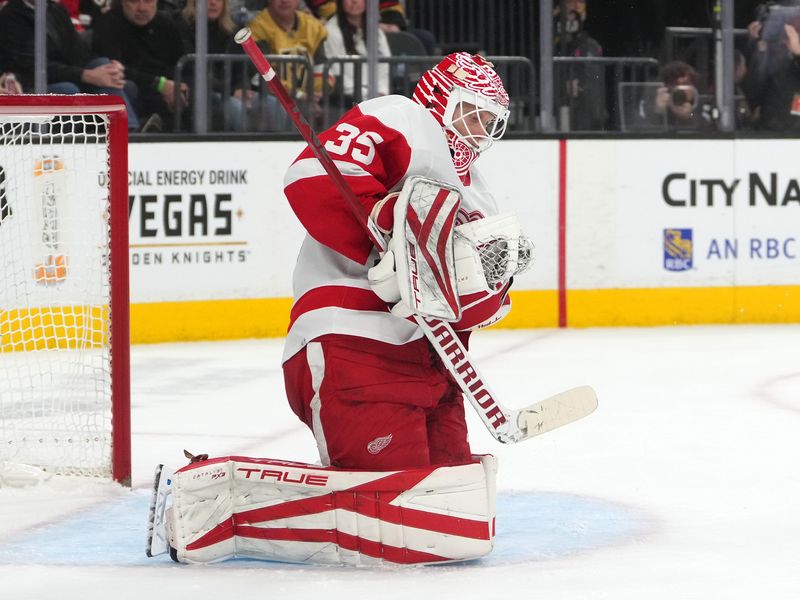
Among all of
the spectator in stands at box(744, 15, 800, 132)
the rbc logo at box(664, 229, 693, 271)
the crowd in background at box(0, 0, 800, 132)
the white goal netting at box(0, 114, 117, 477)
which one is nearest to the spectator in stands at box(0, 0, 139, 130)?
the crowd in background at box(0, 0, 800, 132)

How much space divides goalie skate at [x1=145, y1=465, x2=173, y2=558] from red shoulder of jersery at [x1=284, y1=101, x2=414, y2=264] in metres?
0.54

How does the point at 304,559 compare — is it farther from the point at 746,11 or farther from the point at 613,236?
the point at 746,11

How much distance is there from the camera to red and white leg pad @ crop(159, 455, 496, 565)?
2689 mm

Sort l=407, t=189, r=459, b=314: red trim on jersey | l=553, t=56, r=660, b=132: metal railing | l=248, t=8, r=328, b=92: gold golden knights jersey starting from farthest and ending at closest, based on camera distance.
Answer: l=553, t=56, r=660, b=132: metal railing, l=248, t=8, r=328, b=92: gold golden knights jersey, l=407, t=189, r=459, b=314: red trim on jersey

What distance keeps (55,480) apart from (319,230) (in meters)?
1.16

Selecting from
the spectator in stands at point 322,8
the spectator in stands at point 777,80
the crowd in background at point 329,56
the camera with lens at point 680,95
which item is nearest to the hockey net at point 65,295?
the crowd in background at point 329,56

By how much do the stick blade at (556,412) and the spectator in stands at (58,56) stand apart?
3.69 metres

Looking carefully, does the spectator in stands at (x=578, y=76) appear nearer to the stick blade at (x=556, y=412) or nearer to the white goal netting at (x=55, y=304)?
the white goal netting at (x=55, y=304)

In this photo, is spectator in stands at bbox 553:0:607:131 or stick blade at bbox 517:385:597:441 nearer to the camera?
stick blade at bbox 517:385:597:441

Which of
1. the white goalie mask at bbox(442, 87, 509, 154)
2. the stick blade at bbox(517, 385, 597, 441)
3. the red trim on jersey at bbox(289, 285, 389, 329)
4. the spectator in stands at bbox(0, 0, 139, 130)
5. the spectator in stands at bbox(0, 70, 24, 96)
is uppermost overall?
the spectator in stands at bbox(0, 0, 139, 130)

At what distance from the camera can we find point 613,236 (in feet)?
22.5

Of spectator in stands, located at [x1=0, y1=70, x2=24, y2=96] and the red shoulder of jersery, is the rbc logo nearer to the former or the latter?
spectator in stands, located at [x1=0, y1=70, x2=24, y2=96]

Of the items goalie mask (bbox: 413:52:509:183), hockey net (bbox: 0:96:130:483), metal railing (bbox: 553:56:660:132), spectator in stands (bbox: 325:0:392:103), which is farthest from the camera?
metal railing (bbox: 553:56:660:132)

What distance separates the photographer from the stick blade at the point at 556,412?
2.85m
